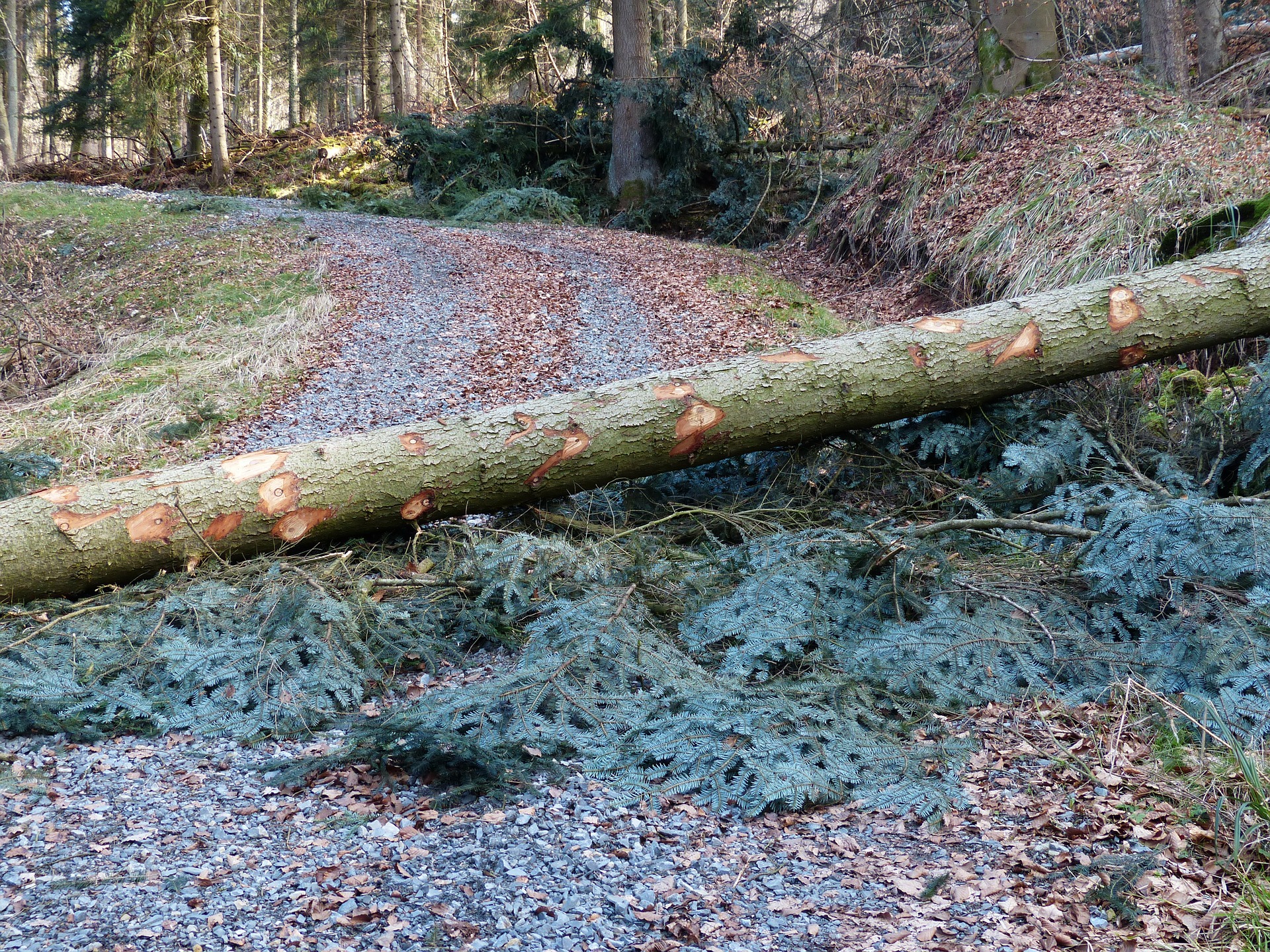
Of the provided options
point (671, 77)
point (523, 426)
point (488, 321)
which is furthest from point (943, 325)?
point (671, 77)

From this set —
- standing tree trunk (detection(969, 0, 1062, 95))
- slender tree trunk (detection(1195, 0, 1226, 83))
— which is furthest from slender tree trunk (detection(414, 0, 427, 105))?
slender tree trunk (detection(1195, 0, 1226, 83))

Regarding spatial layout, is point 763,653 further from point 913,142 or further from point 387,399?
point 913,142

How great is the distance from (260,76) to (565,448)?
25429mm

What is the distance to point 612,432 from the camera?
15.5 ft

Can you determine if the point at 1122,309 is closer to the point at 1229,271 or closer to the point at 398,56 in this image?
the point at 1229,271

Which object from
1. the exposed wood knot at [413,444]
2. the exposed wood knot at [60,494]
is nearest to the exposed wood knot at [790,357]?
the exposed wood knot at [413,444]

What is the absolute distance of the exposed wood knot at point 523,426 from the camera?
469 centimetres

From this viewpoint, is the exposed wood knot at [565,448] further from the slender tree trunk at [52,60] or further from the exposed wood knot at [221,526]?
the slender tree trunk at [52,60]

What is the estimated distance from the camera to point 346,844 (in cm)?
265

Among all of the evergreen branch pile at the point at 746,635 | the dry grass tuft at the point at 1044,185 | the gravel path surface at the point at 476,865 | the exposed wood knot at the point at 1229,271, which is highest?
the dry grass tuft at the point at 1044,185

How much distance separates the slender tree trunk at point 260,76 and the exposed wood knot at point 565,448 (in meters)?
19.9

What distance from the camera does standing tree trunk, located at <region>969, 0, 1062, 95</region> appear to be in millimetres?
10719

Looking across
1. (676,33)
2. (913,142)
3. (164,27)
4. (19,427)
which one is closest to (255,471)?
(19,427)

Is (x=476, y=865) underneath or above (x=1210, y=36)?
underneath
